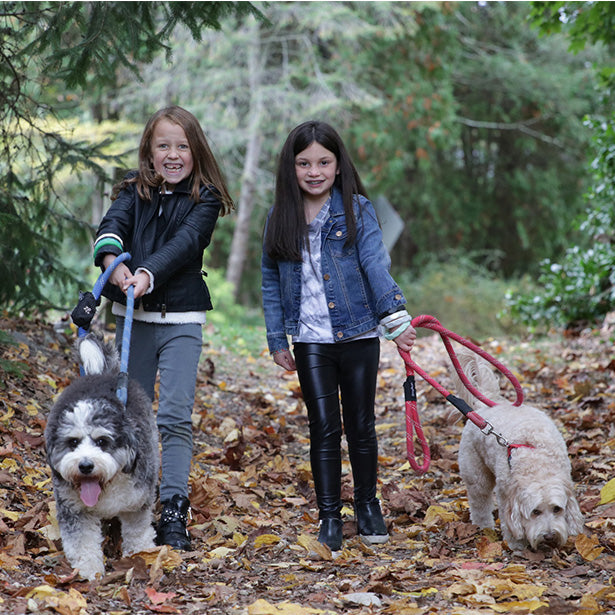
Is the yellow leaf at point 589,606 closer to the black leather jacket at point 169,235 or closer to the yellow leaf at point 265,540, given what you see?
the yellow leaf at point 265,540

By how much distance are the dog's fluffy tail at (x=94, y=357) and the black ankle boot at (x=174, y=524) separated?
816mm

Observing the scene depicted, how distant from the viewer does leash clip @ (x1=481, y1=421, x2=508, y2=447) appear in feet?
13.0

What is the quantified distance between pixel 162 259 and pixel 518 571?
94.9 inches

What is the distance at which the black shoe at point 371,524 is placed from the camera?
4199 millimetres

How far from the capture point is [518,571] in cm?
349

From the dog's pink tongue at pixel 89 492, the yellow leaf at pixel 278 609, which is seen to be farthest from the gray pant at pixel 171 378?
the yellow leaf at pixel 278 609

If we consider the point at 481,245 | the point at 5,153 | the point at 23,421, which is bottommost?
the point at 23,421

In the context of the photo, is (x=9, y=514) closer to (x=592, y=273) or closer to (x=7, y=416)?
(x=7, y=416)

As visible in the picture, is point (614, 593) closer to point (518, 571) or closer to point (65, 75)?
point (518, 571)

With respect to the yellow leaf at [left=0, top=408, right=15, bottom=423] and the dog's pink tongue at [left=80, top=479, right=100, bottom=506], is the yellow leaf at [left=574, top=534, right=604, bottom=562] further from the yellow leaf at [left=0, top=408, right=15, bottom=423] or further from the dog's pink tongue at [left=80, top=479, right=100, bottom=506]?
the yellow leaf at [left=0, top=408, right=15, bottom=423]

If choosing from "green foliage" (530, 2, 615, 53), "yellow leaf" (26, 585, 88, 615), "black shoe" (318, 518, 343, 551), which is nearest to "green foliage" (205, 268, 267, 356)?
"green foliage" (530, 2, 615, 53)

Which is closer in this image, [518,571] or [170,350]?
[518,571]

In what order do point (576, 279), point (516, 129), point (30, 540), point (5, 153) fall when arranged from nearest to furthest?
point (30, 540) < point (5, 153) < point (576, 279) < point (516, 129)

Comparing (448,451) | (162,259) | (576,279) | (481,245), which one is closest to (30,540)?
(162,259)
